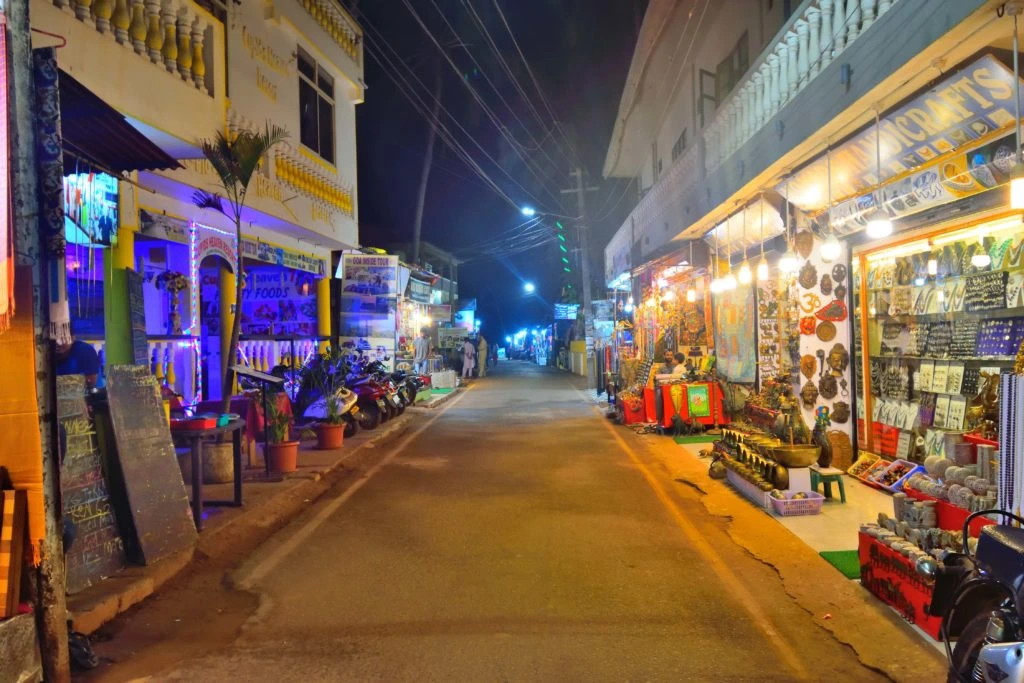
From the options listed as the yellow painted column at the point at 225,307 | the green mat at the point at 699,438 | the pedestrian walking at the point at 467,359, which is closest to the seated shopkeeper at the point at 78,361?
the yellow painted column at the point at 225,307

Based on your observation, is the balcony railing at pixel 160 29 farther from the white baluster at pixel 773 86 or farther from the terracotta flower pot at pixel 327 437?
the white baluster at pixel 773 86

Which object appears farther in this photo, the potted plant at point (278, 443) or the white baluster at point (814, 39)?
the potted plant at point (278, 443)

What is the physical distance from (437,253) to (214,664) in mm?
43683

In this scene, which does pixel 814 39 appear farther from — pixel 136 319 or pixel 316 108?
pixel 316 108

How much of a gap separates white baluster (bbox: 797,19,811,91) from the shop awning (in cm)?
722

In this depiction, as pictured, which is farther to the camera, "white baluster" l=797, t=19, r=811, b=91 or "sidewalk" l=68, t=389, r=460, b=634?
"white baluster" l=797, t=19, r=811, b=91

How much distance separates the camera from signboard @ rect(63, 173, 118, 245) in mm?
8344

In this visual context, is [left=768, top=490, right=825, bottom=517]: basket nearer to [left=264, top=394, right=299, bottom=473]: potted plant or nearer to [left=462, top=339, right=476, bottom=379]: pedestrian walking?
[left=264, top=394, right=299, bottom=473]: potted plant

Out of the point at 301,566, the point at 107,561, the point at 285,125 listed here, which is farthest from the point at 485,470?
the point at 285,125

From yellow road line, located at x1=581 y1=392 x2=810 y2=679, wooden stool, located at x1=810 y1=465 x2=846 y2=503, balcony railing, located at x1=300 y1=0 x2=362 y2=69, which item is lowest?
yellow road line, located at x1=581 y1=392 x2=810 y2=679

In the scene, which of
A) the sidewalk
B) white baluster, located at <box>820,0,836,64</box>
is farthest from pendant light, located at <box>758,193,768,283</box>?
the sidewalk

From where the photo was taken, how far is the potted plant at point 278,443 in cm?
966

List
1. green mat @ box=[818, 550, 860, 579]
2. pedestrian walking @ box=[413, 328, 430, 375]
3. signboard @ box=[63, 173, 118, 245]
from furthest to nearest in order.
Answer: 1. pedestrian walking @ box=[413, 328, 430, 375]
2. signboard @ box=[63, 173, 118, 245]
3. green mat @ box=[818, 550, 860, 579]

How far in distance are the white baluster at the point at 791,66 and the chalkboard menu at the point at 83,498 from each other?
8.30 metres
